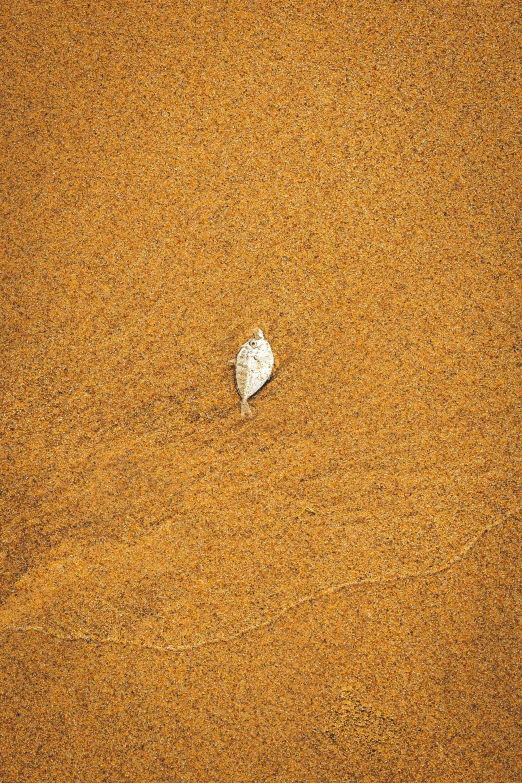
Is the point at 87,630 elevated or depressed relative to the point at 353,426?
depressed

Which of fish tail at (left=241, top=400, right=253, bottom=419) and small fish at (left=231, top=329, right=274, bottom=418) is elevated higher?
small fish at (left=231, top=329, right=274, bottom=418)

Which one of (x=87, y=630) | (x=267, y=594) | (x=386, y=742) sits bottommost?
(x=386, y=742)

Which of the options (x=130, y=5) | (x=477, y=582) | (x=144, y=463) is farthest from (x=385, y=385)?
(x=130, y=5)

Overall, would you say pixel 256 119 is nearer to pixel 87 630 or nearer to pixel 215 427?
pixel 215 427
